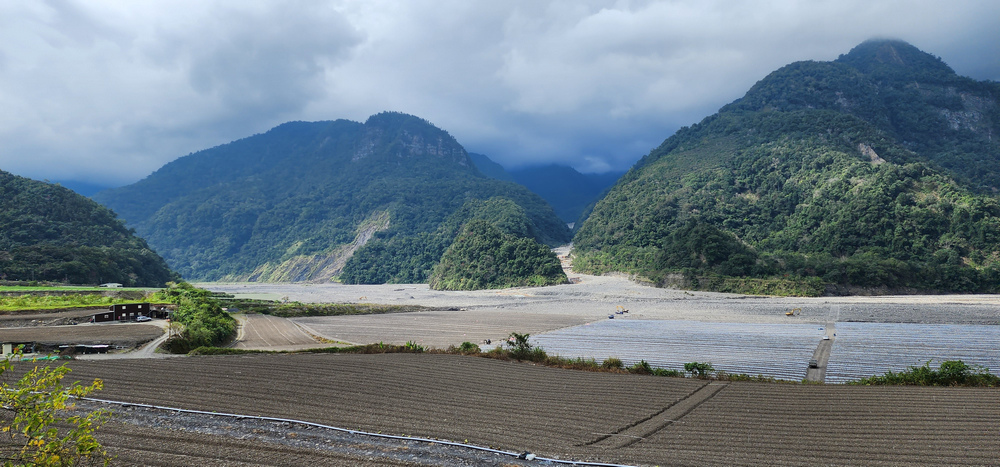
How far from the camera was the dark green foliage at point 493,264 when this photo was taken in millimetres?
89250

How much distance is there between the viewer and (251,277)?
151375 millimetres

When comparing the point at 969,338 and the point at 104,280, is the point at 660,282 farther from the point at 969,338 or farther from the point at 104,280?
the point at 104,280

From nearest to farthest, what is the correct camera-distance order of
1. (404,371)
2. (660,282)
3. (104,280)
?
(404,371) → (104,280) → (660,282)

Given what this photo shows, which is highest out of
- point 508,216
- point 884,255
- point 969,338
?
point 508,216

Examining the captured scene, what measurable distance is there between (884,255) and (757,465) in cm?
7215

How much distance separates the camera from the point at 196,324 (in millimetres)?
30625

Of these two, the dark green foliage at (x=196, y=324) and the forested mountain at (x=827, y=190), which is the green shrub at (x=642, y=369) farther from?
the forested mountain at (x=827, y=190)

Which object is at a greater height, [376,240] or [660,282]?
[376,240]

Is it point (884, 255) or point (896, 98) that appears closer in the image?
point (884, 255)

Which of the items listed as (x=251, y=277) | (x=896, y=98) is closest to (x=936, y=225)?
(x=896, y=98)

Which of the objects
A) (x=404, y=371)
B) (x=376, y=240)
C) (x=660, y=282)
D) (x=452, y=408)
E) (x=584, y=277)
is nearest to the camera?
(x=452, y=408)

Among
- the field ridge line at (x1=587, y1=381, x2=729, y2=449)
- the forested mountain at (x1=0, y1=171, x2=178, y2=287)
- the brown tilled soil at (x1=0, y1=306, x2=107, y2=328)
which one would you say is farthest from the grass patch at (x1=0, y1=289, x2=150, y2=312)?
the field ridge line at (x1=587, y1=381, x2=729, y2=449)

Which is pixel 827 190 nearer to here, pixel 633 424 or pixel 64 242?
pixel 633 424

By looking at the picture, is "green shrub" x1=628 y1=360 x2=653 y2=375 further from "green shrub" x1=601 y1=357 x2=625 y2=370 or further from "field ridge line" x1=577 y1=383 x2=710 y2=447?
"field ridge line" x1=577 y1=383 x2=710 y2=447
